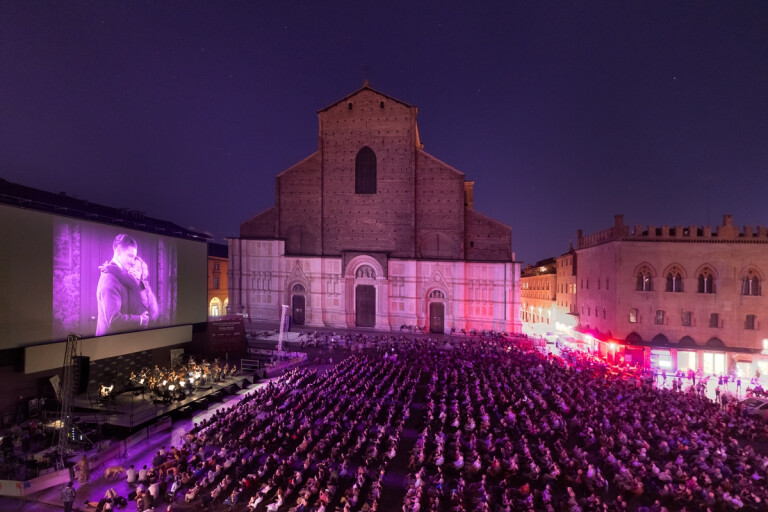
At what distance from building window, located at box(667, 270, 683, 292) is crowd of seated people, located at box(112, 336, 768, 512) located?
11.9 m

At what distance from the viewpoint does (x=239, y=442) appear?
47.9ft

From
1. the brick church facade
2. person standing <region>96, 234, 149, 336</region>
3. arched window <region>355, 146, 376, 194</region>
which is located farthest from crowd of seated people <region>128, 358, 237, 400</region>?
arched window <region>355, 146, 376, 194</region>

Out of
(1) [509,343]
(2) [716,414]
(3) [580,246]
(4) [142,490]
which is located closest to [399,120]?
(3) [580,246]

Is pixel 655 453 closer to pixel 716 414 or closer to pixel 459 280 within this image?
pixel 716 414

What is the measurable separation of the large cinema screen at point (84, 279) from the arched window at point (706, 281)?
36156 millimetres

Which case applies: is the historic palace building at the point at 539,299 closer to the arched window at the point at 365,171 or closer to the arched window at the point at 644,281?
the arched window at the point at 644,281

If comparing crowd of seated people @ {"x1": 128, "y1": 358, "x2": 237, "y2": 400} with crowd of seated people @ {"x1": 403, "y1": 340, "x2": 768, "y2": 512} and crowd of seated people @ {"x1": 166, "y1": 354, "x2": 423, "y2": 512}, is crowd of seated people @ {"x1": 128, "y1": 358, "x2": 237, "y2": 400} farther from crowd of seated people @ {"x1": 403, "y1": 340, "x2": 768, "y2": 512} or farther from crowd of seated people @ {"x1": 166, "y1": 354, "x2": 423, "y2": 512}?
crowd of seated people @ {"x1": 403, "y1": 340, "x2": 768, "y2": 512}

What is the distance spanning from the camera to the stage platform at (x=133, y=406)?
1734cm

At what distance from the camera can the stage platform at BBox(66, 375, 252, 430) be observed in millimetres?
17344

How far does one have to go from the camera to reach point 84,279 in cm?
2136

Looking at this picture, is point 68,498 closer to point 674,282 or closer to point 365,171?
point 674,282

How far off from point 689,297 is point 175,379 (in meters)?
33.6

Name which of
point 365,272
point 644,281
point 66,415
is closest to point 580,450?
point 66,415

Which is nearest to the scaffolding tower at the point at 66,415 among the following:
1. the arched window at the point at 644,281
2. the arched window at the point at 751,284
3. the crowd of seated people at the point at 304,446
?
the crowd of seated people at the point at 304,446
